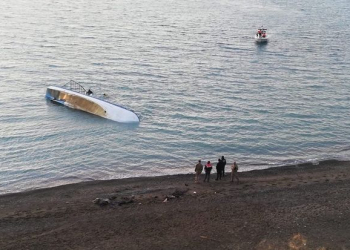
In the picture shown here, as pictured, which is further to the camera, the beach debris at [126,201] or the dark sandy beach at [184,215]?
the beach debris at [126,201]

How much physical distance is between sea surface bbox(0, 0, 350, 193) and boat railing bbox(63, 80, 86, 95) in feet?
5.74

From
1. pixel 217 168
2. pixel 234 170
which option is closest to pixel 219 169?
pixel 217 168

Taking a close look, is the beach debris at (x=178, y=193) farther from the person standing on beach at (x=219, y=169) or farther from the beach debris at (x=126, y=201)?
the person standing on beach at (x=219, y=169)

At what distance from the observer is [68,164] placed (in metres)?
42.1

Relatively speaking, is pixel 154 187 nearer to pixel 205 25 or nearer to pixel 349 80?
pixel 349 80

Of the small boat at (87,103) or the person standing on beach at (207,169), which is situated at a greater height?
the small boat at (87,103)

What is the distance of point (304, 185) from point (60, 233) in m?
17.1

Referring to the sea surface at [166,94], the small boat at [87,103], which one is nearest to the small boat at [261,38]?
the sea surface at [166,94]

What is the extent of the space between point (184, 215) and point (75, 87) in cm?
3529

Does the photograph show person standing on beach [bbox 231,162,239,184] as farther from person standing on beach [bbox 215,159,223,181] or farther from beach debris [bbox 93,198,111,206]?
beach debris [bbox 93,198,111,206]

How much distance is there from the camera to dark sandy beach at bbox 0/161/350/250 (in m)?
26.8

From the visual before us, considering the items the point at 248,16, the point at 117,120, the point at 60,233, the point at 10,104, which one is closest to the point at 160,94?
the point at 117,120

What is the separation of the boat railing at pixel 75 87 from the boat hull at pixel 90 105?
2305 mm

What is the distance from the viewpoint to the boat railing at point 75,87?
5951cm
